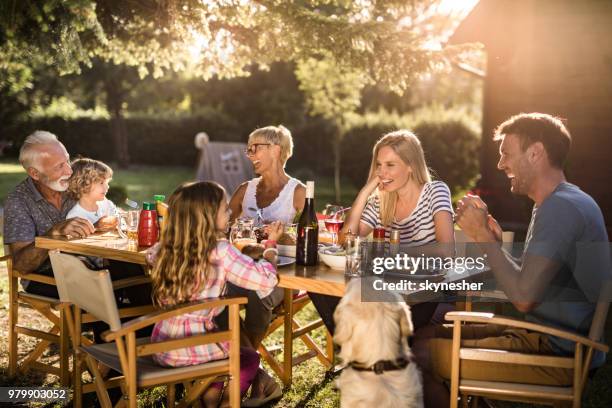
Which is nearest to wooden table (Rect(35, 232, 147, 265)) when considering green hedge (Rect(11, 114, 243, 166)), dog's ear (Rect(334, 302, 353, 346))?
dog's ear (Rect(334, 302, 353, 346))

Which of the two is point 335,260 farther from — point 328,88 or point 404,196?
point 328,88

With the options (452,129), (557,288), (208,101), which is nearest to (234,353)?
(557,288)

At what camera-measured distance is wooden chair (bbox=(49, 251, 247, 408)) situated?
295 cm

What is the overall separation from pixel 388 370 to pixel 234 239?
1427 millimetres

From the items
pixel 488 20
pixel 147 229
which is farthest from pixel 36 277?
pixel 488 20

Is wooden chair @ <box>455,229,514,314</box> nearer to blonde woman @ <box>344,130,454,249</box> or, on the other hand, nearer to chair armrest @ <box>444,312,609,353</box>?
blonde woman @ <box>344,130,454,249</box>

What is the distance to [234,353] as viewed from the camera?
3.21 m

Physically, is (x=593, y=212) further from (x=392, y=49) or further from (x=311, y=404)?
(x=392, y=49)

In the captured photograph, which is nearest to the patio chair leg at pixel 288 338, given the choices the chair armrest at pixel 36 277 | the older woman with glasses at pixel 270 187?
the older woman with glasses at pixel 270 187

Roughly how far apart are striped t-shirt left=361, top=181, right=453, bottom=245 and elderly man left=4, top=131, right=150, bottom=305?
172cm

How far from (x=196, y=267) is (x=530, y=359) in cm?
155

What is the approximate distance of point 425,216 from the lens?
12.9 ft

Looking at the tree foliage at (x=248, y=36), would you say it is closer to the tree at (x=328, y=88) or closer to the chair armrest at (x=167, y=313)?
the chair armrest at (x=167, y=313)

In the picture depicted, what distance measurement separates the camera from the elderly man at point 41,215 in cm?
429
